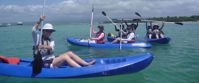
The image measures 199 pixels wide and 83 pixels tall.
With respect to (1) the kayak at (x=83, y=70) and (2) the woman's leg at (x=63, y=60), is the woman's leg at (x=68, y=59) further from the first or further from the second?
(1) the kayak at (x=83, y=70)

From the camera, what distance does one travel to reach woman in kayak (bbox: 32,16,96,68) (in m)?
7.89

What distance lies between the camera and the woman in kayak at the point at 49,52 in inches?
311

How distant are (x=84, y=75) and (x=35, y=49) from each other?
173 centimetres

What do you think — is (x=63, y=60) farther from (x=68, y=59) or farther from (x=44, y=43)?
(x=44, y=43)

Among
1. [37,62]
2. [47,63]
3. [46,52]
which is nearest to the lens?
[37,62]

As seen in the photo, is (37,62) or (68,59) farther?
(68,59)

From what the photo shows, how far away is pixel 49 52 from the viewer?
815 centimetres

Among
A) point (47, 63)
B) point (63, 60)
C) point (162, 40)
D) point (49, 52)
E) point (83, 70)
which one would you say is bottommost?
point (83, 70)

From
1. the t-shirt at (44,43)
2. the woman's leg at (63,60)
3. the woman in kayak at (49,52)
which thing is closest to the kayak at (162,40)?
Result: the woman in kayak at (49,52)

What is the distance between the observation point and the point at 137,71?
8.89 m

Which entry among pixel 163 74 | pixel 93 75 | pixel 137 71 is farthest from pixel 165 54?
pixel 93 75

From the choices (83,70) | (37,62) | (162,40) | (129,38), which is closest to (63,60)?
(83,70)

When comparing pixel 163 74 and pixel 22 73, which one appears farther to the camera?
pixel 163 74

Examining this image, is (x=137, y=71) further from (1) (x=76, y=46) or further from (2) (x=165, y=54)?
(1) (x=76, y=46)
